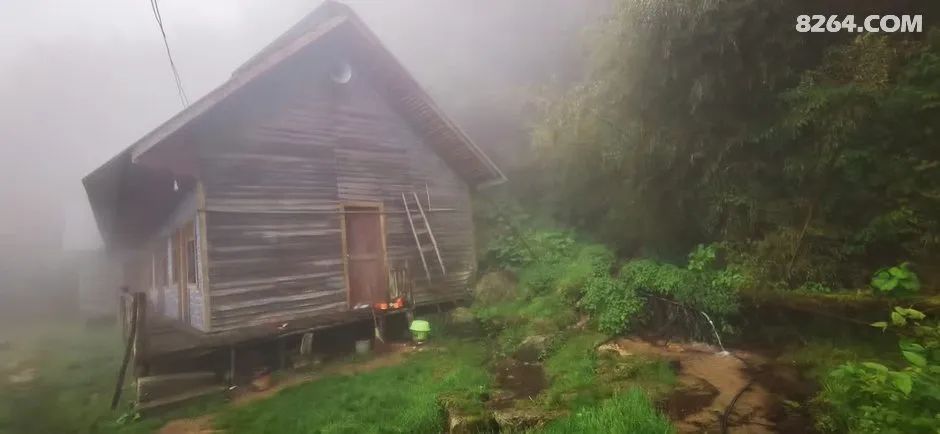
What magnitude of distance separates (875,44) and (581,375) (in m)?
7.46

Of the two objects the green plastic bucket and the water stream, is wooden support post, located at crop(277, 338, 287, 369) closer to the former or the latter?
the green plastic bucket

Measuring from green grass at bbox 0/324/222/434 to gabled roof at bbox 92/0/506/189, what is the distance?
15.0ft

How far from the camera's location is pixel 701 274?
9.21m

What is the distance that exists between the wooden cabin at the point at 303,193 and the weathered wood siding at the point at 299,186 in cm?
3

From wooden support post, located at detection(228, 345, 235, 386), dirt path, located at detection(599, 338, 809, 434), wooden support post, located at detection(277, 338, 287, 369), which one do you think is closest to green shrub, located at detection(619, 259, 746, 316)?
dirt path, located at detection(599, 338, 809, 434)

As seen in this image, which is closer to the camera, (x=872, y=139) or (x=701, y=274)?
(x=872, y=139)

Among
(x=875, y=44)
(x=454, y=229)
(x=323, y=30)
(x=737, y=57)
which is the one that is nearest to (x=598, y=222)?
(x=454, y=229)

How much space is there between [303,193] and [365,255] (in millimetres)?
2253

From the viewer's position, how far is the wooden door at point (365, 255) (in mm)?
11750

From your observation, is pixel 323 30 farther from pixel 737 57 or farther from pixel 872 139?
pixel 872 139

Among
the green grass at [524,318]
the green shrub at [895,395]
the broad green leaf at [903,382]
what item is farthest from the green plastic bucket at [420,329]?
the broad green leaf at [903,382]

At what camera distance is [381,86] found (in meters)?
12.7

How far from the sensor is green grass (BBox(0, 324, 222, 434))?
7672 millimetres

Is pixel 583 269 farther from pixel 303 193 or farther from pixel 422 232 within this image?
pixel 303 193
